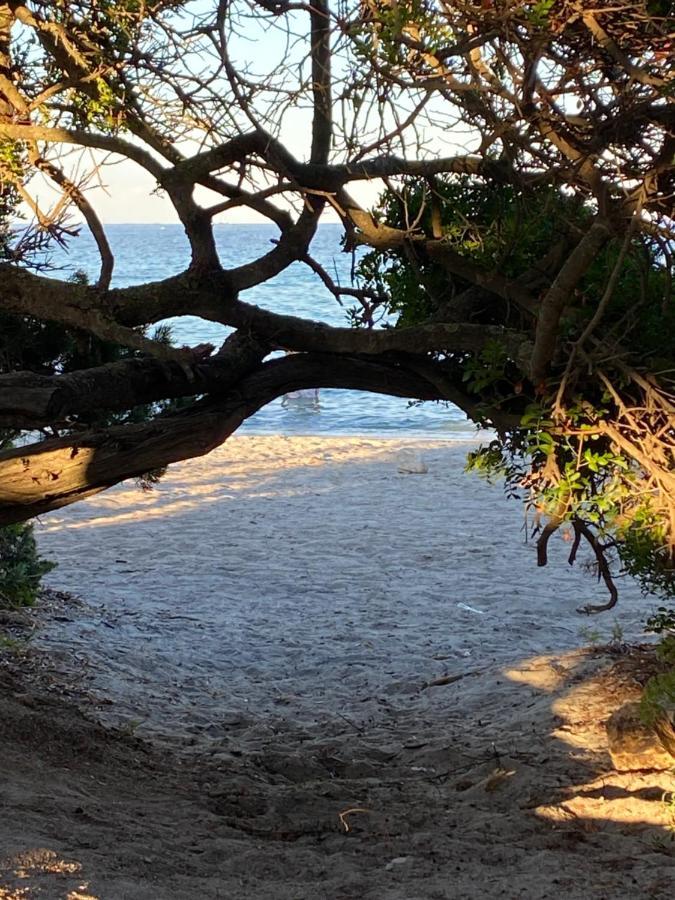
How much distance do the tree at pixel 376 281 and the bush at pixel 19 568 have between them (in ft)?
11.3

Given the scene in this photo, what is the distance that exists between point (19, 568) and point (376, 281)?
4789mm

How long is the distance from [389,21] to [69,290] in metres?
2.45

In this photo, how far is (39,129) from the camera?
447 centimetres

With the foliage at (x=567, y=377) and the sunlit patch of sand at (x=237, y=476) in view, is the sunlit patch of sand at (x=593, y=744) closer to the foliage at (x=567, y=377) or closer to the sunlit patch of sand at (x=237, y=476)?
the foliage at (x=567, y=377)

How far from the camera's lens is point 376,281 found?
522 cm

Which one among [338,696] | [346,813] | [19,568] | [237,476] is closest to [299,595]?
[338,696]

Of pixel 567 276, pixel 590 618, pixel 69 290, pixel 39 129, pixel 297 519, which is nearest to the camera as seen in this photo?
pixel 567 276

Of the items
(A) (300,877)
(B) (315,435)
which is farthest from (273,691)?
(B) (315,435)

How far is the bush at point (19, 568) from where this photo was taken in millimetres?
8406

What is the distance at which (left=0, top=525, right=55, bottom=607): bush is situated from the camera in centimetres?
841

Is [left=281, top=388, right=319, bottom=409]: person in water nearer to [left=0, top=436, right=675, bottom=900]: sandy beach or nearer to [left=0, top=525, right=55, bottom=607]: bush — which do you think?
[left=0, top=436, right=675, bottom=900]: sandy beach

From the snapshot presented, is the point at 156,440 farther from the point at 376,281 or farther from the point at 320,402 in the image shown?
the point at 320,402

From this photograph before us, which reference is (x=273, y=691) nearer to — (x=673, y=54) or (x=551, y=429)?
(x=551, y=429)

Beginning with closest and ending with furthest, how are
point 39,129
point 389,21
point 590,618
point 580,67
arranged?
1. point 389,21
2. point 580,67
3. point 39,129
4. point 590,618
